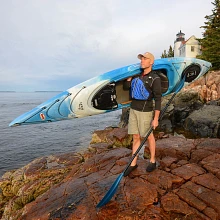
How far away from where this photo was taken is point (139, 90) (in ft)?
11.7

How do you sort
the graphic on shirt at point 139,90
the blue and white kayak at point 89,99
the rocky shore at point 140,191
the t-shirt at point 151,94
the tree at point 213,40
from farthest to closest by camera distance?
the tree at point 213,40 → the blue and white kayak at point 89,99 → the graphic on shirt at point 139,90 → the t-shirt at point 151,94 → the rocky shore at point 140,191

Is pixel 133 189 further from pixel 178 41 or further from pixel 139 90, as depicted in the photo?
pixel 178 41

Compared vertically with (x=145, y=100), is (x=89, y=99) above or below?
above

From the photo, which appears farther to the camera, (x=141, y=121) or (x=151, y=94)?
(x=141, y=121)

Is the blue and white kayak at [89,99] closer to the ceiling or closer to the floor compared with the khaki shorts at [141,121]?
closer to the ceiling

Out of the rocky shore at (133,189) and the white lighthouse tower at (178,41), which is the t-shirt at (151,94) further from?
the white lighthouse tower at (178,41)

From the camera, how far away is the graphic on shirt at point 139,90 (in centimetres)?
352

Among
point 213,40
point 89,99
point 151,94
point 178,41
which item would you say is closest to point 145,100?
point 151,94

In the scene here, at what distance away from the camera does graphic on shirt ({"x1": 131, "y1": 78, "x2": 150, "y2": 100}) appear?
3.52 metres

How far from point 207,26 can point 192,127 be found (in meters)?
16.4

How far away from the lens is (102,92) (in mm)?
5914

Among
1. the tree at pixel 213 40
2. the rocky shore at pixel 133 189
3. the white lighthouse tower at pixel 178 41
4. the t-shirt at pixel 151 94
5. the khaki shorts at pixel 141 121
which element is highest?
the white lighthouse tower at pixel 178 41

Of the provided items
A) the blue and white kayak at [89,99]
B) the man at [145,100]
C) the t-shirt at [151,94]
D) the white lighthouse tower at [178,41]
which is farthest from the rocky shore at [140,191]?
the white lighthouse tower at [178,41]

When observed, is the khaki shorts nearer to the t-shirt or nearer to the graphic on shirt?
the t-shirt
